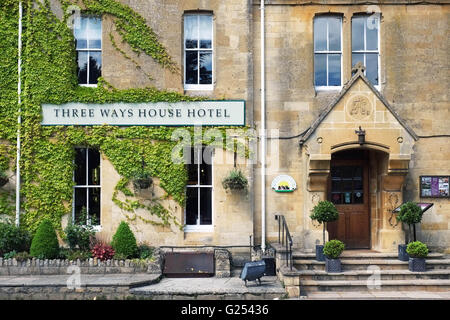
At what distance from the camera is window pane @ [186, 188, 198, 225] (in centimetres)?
1270

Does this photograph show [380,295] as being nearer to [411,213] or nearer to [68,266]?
[411,213]

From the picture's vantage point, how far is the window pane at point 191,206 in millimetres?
12695

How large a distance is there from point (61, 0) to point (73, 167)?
4852 mm

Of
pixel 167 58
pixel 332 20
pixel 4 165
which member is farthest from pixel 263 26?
pixel 4 165

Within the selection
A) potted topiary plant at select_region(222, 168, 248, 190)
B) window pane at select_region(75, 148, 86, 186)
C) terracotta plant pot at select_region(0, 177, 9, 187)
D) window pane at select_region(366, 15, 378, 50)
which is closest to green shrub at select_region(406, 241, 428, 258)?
potted topiary plant at select_region(222, 168, 248, 190)

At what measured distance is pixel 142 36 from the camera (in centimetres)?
1249

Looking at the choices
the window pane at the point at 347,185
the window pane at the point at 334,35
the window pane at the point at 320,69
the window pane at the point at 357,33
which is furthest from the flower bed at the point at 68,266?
the window pane at the point at 357,33

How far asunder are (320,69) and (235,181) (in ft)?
13.9

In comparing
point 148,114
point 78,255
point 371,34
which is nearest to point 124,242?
point 78,255

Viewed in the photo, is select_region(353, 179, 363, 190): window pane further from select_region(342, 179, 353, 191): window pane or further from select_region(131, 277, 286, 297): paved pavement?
select_region(131, 277, 286, 297): paved pavement

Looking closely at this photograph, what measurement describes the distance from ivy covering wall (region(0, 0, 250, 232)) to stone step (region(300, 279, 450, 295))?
4165mm

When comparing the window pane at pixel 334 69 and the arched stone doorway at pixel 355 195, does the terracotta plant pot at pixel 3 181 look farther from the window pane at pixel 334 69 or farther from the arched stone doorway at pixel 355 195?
the window pane at pixel 334 69

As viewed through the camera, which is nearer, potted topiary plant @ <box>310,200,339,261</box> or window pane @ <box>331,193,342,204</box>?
potted topiary plant @ <box>310,200,339,261</box>

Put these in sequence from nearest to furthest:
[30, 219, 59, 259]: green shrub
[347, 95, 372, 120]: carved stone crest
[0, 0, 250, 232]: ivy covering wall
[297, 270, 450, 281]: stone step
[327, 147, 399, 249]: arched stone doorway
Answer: [297, 270, 450, 281]: stone step
[30, 219, 59, 259]: green shrub
[347, 95, 372, 120]: carved stone crest
[0, 0, 250, 232]: ivy covering wall
[327, 147, 399, 249]: arched stone doorway
